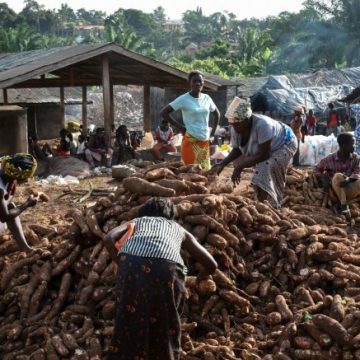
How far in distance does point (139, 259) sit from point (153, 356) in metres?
0.56

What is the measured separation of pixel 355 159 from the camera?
21.4 feet

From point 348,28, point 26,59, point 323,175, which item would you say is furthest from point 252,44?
point 323,175

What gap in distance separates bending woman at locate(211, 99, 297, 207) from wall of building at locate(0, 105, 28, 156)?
5.91 m

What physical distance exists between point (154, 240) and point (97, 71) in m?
11.9

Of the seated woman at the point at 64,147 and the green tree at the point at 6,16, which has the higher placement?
the green tree at the point at 6,16

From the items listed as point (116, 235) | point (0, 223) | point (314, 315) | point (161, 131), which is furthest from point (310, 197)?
point (161, 131)

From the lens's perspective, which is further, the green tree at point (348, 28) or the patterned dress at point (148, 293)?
the green tree at point (348, 28)

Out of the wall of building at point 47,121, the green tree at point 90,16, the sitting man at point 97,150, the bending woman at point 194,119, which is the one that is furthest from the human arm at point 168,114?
the green tree at point 90,16

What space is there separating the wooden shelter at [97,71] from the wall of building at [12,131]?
519 mm

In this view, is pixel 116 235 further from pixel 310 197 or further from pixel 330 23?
pixel 330 23

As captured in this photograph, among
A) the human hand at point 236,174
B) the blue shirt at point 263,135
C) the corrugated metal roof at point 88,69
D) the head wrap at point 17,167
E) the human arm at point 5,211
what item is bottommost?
the human arm at point 5,211

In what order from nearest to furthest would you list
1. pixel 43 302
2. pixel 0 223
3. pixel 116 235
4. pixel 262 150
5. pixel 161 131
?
pixel 116 235 → pixel 43 302 → pixel 0 223 → pixel 262 150 → pixel 161 131

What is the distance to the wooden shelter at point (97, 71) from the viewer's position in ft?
33.5

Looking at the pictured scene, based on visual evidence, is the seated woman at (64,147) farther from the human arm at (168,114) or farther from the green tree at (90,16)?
the green tree at (90,16)
